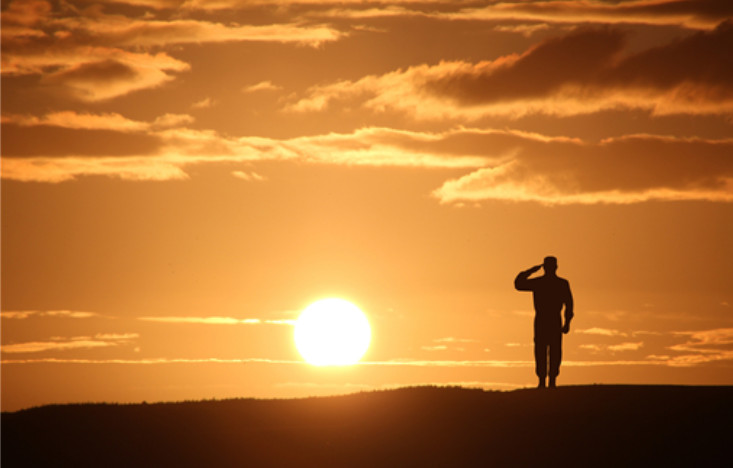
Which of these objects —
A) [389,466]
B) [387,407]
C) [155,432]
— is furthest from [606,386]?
[155,432]

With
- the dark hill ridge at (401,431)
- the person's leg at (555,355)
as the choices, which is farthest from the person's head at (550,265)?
the dark hill ridge at (401,431)

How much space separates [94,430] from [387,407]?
24.6ft

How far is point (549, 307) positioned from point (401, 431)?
5629 millimetres

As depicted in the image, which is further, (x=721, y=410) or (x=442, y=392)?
(x=442, y=392)

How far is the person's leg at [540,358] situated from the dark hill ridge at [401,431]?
2.64 ft

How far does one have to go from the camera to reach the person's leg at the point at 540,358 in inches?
1182

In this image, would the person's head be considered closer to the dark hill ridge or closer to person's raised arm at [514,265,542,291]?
person's raised arm at [514,265,542,291]

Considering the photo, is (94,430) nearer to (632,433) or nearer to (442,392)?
(442,392)

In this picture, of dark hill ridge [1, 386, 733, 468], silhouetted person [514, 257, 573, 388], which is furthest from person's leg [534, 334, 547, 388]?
dark hill ridge [1, 386, 733, 468]

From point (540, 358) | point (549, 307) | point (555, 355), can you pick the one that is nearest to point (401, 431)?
point (540, 358)

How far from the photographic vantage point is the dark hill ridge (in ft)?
83.3

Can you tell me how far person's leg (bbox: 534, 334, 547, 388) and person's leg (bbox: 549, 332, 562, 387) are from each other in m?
0.18

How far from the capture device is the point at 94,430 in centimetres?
2770

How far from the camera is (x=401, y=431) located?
27.1 m
